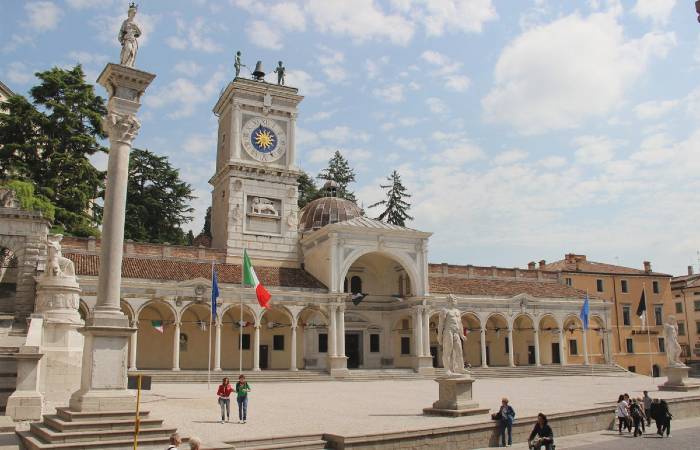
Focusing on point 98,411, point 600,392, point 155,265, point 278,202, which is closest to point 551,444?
point 98,411

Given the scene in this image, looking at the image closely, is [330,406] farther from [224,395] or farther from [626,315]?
[626,315]

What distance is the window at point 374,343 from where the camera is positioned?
1734 inches

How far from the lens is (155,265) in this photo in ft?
124

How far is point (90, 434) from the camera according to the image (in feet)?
33.6

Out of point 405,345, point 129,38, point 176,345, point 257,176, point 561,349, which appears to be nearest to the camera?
point 129,38

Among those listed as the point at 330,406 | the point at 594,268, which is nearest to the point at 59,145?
the point at 330,406

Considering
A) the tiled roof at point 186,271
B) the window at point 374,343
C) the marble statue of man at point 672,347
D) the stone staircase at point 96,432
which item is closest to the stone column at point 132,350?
the tiled roof at point 186,271

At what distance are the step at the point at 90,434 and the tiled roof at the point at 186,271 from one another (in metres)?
24.5

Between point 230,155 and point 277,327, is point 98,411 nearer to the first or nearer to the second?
point 277,327

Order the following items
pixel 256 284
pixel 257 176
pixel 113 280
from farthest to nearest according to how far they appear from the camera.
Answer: pixel 257 176
pixel 256 284
pixel 113 280

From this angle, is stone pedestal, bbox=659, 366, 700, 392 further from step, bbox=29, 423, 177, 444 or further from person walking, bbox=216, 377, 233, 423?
step, bbox=29, 423, 177, 444

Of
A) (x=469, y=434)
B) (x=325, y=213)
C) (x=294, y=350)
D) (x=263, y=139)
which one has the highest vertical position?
(x=263, y=139)

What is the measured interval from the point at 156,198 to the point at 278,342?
20713 millimetres

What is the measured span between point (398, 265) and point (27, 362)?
106ft
